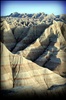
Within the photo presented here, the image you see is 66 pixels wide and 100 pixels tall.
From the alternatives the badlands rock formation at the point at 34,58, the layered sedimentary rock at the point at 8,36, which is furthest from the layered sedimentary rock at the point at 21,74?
the layered sedimentary rock at the point at 8,36

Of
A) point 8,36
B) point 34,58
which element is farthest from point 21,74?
point 8,36

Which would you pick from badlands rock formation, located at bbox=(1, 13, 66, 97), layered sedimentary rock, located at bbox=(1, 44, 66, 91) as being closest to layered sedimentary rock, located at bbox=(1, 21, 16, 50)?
badlands rock formation, located at bbox=(1, 13, 66, 97)

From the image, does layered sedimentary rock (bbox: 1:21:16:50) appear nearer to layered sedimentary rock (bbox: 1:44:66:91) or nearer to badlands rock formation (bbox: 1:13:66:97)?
badlands rock formation (bbox: 1:13:66:97)

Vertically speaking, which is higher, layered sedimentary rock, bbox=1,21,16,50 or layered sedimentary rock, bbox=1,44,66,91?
layered sedimentary rock, bbox=1,44,66,91

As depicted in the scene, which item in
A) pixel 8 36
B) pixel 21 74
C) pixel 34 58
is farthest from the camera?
pixel 8 36

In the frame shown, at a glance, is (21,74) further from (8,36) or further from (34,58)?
(8,36)

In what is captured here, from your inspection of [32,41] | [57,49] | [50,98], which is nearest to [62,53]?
[57,49]

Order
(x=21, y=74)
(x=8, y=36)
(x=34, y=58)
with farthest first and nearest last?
(x=8, y=36) < (x=34, y=58) < (x=21, y=74)

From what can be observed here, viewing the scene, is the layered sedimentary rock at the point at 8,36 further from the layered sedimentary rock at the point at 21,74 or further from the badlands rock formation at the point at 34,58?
the layered sedimentary rock at the point at 21,74

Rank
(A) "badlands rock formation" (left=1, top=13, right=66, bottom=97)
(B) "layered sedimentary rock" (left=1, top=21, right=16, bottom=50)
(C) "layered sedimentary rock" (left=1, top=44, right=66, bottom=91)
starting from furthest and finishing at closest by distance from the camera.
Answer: (B) "layered sedimentary rock" (left=1, top=21, right=16, bottom=50) < (A) "badlands rock formation" (left=1, top=13, right=66, bottom=97) < (C) "layered sedimentary rock" (left=1, top=44, right=66, bottom=91)
